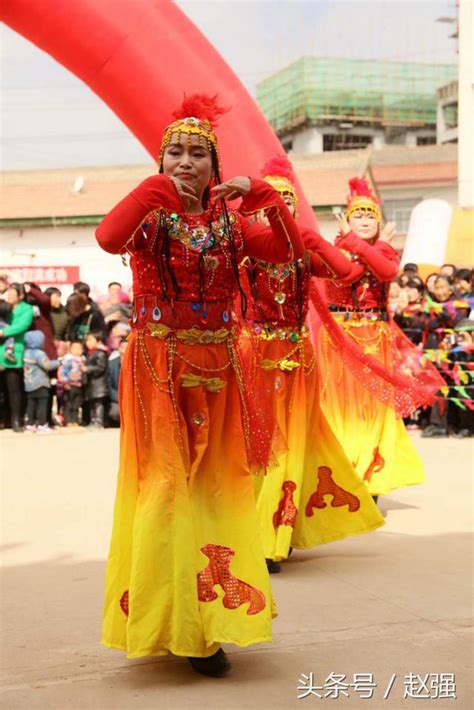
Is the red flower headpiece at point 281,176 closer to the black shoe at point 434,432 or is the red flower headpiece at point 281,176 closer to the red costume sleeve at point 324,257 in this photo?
the red costume sleeve at point 324,257

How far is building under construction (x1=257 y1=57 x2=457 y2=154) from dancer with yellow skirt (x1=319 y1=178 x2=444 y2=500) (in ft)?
152

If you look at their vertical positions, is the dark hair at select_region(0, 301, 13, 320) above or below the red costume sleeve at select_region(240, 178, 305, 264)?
below

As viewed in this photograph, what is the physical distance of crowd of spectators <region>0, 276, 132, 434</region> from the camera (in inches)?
466

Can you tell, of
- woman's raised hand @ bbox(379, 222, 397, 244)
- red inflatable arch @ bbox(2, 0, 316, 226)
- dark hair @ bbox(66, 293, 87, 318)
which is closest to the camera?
woman's raised hand @ bbox(379, 222, 397, 244)

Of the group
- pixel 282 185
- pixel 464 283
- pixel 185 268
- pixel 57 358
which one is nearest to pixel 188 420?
pixel 185 268

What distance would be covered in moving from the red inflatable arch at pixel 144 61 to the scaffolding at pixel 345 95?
44912 millimetres

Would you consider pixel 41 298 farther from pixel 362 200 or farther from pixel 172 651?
pixel 172 651

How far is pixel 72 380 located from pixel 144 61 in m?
4.62

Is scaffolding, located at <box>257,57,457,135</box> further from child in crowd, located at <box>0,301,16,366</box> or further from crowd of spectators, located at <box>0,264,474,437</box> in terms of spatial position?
child in crowd, located at <box>0,301,16,366</box>

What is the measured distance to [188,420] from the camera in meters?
3.85

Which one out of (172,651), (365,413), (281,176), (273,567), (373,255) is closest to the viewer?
(172,651)

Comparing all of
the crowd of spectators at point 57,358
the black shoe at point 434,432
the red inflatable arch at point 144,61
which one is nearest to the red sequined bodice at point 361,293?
the red inflatable arch at point 144,61

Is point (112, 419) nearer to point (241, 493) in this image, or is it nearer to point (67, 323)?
point (67, 323)

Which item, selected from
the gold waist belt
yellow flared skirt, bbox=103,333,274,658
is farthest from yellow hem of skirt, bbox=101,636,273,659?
the gold waist belt
